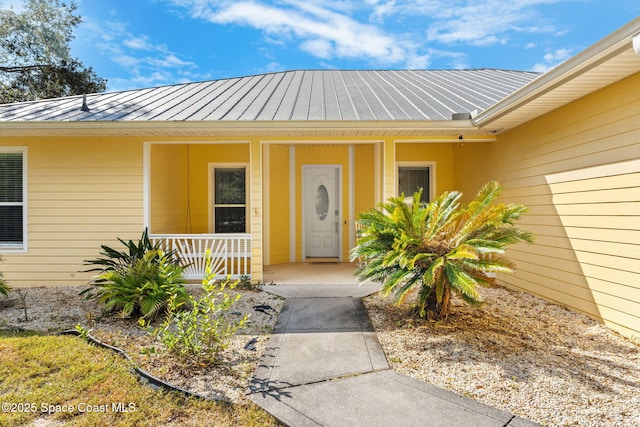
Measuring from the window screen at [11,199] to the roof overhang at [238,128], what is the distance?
2.04ft

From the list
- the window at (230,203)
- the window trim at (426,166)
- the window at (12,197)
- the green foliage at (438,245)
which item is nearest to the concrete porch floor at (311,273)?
the window at (230,203)

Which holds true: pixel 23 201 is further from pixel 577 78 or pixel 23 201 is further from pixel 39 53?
pixel 39 53

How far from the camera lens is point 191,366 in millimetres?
2936

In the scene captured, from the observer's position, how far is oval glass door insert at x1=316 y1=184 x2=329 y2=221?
26.5ft

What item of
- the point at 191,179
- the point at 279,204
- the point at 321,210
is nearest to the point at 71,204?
the point at 191,179

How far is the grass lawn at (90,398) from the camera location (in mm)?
2266

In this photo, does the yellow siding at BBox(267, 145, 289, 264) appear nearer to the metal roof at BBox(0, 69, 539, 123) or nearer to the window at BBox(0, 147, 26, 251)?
the metal roof at BBox(0, 69, 539, 123)

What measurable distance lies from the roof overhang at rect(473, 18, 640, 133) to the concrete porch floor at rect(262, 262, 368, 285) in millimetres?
3201

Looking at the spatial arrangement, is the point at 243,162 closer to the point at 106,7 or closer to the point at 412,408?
the point at 412,408

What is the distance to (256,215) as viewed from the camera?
568 cm

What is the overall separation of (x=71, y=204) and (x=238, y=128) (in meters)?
3.25

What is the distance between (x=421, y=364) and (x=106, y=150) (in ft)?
19.0

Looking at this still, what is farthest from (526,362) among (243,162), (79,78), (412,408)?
(79,78)

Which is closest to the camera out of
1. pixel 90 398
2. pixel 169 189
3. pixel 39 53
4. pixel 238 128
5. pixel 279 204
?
pixel 90 398
